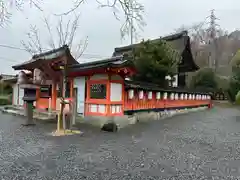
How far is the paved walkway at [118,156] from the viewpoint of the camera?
395 centimetres

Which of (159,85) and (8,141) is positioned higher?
(159,85)

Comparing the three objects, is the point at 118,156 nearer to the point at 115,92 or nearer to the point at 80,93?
the point at 115,92

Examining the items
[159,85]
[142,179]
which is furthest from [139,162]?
[159,85]

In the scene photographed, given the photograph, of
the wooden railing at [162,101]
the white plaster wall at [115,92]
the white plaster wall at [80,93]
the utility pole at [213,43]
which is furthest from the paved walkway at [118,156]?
the utility pole at [213,43]

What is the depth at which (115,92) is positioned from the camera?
9.30 m

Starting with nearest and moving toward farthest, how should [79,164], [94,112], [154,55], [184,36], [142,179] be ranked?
[142,179], [79,164], [94,112], [154,55], [184,36]

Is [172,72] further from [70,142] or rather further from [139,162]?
[139,162]

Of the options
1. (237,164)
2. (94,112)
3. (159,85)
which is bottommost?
(237,164)

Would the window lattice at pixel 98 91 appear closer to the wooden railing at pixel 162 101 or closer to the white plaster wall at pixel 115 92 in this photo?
the white plaster wall at pixel 115 92

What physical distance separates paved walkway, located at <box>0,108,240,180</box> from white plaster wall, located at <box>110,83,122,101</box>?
6.12ft

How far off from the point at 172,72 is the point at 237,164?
353 inches

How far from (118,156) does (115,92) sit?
446cm

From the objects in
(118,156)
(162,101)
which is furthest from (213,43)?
(118,156)

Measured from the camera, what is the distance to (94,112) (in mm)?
9422
